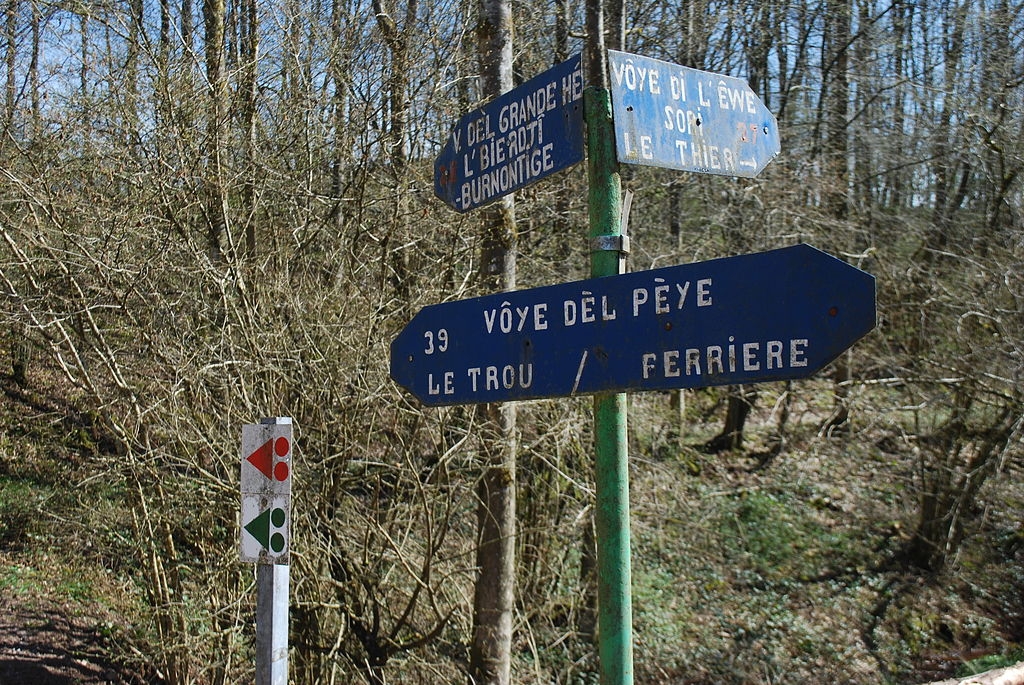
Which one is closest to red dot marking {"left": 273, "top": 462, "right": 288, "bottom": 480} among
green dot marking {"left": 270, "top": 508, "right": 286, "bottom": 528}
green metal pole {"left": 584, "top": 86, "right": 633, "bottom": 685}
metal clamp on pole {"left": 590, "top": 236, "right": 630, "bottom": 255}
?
green dot marking {"left": 270, "top": 508, "right": 286, "bottom": 528}

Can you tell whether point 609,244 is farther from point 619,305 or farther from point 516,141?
point 516,141

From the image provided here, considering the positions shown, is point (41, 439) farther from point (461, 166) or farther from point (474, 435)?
point (461, 166)

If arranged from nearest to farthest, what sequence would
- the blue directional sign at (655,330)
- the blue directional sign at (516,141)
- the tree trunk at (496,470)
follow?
1. the blue directional sign at (655,330)
2. the blue directional sign at (516,141)
3. the tree trunk at (496,470)

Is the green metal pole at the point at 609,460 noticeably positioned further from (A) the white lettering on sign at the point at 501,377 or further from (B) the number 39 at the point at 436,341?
(B) the number 39 at the point at 436,341

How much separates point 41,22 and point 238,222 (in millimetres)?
2117

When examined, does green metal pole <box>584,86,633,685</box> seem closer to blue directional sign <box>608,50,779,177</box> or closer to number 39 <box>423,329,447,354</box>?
blue directional sign <box>608,50,779,177</box>

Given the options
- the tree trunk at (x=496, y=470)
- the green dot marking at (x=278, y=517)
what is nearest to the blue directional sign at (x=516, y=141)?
the green dot marking at (x=278, y=517)

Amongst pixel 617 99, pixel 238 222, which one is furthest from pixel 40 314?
pixel 617 99

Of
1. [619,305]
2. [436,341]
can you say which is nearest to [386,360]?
[436,341]

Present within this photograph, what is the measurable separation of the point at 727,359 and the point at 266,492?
1923 millimetres

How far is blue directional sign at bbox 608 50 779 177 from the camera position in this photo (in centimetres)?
256

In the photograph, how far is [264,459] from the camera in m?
3.42

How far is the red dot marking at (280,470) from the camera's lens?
3.40 metres

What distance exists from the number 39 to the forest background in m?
3.84
